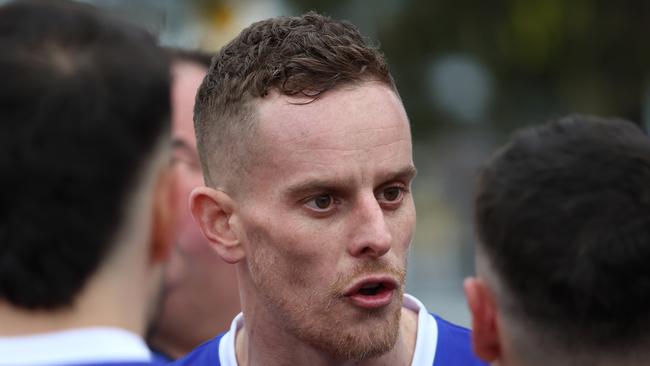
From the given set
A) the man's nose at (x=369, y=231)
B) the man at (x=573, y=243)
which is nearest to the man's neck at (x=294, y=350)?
the man's nose at (x=369, y=231)

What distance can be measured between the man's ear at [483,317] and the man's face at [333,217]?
2.67 ft

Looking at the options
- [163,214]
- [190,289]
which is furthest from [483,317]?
[190,289]

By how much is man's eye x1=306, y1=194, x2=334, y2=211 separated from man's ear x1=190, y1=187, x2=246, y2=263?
358mm

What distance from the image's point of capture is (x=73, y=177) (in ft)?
8.84

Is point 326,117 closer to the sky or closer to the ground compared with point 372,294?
closer to the sky

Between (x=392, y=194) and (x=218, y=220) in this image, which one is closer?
(x=392, y=194)

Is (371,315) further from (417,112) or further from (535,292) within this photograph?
(417,112)

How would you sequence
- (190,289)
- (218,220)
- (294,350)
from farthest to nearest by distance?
(190,289)
(218,220)
(294,350)

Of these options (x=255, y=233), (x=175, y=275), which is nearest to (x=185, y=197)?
(x=175, y=275)

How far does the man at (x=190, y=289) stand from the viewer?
6.23 meters

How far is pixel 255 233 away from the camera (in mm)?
4160

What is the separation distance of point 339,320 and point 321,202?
396 mm

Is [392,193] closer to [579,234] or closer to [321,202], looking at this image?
[321,202]

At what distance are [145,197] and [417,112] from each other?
19.1 metres
